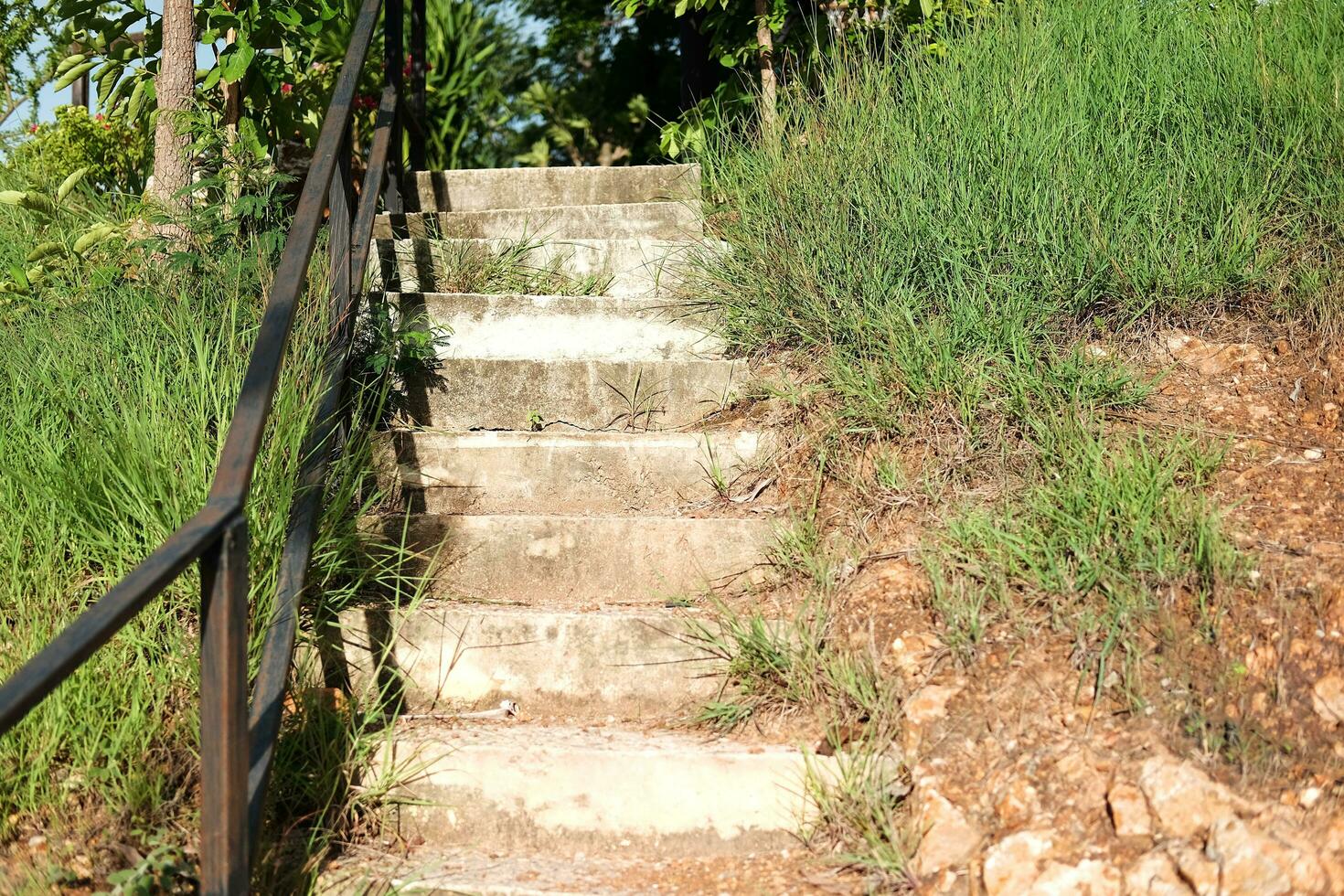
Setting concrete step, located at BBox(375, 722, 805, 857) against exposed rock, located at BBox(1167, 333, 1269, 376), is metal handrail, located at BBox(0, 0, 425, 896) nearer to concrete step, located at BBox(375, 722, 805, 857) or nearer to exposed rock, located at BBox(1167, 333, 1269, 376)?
concrete step, located at BBox(375, 722, 805, 857)

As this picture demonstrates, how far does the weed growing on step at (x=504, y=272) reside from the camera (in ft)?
12.8

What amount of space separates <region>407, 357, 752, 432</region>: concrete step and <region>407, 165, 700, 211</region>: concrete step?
1363 mm

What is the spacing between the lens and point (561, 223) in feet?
13.7

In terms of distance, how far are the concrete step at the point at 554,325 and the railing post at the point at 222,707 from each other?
1.98m

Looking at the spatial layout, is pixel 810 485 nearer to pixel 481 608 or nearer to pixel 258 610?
pixel 481 608

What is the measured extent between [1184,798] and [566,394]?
2103 mm

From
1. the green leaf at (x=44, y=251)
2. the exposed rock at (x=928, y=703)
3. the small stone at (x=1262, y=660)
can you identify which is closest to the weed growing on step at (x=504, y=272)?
the green leaf at (x=44, y=251)


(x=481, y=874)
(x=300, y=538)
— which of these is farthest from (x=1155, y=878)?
(x=300, y=538)

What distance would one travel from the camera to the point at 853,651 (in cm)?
244

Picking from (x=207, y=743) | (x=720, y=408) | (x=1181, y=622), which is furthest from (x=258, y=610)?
(x=1181, y=622)

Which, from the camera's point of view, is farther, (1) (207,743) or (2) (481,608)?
(2) (481,608)

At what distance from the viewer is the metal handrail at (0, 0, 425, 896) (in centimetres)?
148

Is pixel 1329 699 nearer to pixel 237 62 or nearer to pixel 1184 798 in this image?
pixel 1184 798

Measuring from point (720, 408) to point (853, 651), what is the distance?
1.12 m
